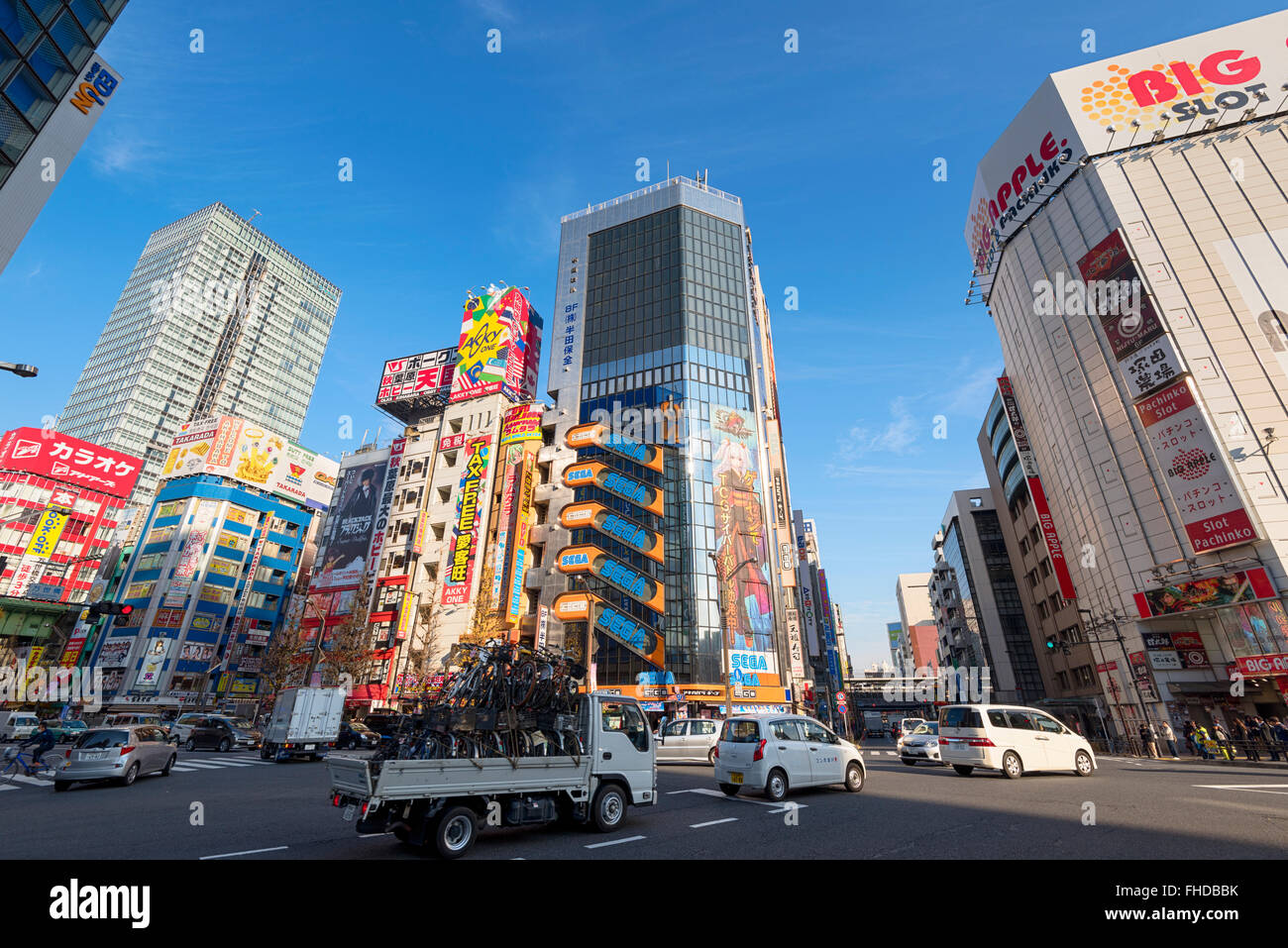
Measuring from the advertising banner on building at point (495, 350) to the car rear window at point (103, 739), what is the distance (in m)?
46.9

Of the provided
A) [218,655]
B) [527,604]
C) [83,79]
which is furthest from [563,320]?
[218,655]

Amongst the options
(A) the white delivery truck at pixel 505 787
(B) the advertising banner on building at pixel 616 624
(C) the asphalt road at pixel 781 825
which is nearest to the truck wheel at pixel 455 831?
(A) the white delivery truck at pixel 505 787

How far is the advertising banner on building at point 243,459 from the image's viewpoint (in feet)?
208

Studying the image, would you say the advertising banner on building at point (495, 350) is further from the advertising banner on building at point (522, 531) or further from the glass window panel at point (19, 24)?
the glass window panel at point (19, 24)

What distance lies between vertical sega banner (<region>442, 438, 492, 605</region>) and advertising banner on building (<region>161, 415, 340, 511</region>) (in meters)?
27.4

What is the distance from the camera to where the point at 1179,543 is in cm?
3459

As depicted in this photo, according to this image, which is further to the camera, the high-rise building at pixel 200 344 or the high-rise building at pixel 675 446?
the high-rise building at pixel 200 344

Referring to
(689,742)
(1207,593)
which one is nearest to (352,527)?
(689,742)

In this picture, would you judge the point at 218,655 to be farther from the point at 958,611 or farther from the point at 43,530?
the point at 958,611

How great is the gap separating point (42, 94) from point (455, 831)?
84.0 ft

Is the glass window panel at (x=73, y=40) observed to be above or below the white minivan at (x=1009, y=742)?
above

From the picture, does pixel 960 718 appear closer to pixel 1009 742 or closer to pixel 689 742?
pixel 1009 742

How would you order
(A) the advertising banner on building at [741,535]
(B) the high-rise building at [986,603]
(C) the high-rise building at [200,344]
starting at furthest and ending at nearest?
(C) the high-rise building at [200,344] → (B) the high-rise building at [986,603] → (A) the advertising banner on building at [741,535]

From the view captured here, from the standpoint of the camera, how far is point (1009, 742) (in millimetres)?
15703
